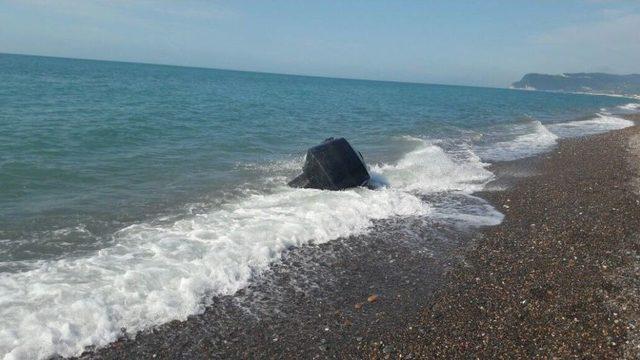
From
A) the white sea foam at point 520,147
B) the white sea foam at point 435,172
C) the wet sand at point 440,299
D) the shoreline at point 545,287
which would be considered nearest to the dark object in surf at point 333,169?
the white sea foam at point 435,172

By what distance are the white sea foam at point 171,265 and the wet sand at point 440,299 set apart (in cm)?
45

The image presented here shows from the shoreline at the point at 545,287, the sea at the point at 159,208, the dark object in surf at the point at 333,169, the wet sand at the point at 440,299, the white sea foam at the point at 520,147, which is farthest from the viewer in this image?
the white sea foam at the point at 520,147

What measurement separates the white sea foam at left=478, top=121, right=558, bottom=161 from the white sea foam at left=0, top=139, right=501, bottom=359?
9.47m

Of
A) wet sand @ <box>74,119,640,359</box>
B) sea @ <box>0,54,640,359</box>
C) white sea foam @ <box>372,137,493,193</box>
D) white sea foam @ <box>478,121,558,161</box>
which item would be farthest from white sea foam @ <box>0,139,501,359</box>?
white sea foam @ <box>478,121,558,161</box>

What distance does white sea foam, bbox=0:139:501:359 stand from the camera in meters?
7.05

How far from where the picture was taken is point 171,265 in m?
9.20

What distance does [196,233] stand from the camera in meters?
11.0

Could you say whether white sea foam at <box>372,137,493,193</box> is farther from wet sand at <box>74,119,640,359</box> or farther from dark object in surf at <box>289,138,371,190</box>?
wet sand at <box>74,119,640,359</box>

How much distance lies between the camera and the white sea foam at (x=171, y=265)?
7.05 meters

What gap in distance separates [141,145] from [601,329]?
19690 mm

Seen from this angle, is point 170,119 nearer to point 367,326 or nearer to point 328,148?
point 328,148

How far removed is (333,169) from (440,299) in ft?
24.0

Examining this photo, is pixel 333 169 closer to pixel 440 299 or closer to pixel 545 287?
pixel 440 299

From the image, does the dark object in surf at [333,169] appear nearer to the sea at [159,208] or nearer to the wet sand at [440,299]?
the sea at [159,208]
